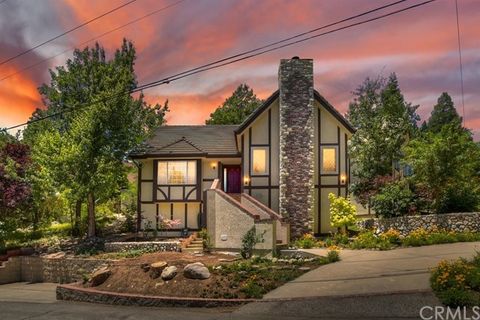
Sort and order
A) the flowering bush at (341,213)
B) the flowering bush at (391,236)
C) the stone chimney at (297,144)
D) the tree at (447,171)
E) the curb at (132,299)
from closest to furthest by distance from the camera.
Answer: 1. the curb at (132,299)
2. the flowering bush at (391,236)
3. the tree at (447,171)
4. the flowering bush at (341,213)
5. the stone chimney at (297,144)

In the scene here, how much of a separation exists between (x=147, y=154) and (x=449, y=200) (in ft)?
55.7

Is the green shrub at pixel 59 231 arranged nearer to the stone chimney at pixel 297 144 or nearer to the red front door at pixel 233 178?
the red front door at pixel 233 178

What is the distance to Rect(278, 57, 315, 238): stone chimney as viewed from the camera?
25766 mm

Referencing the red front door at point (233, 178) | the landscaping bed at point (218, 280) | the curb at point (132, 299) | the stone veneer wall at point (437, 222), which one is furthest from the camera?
the red front door at point (233, 178)

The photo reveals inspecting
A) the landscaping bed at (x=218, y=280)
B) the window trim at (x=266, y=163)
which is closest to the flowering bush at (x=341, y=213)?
the window trim at (x=266, y=163)

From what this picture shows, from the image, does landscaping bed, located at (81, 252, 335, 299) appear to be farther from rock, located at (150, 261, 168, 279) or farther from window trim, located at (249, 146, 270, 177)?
window trim, located at (249, 146, 270, 177)

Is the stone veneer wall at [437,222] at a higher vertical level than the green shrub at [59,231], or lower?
higher

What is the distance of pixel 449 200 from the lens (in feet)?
76.3

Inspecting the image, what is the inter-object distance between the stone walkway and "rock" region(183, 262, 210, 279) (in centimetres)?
261

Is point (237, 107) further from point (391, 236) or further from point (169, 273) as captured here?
point (169, 273)

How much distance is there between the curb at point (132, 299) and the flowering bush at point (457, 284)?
4.95m

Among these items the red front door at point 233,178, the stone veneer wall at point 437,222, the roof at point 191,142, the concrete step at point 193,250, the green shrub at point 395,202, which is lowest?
the concrete step at point 193,250

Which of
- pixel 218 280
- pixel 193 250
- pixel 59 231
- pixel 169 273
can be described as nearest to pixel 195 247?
pixel 193 250

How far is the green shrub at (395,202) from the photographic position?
2391cm
